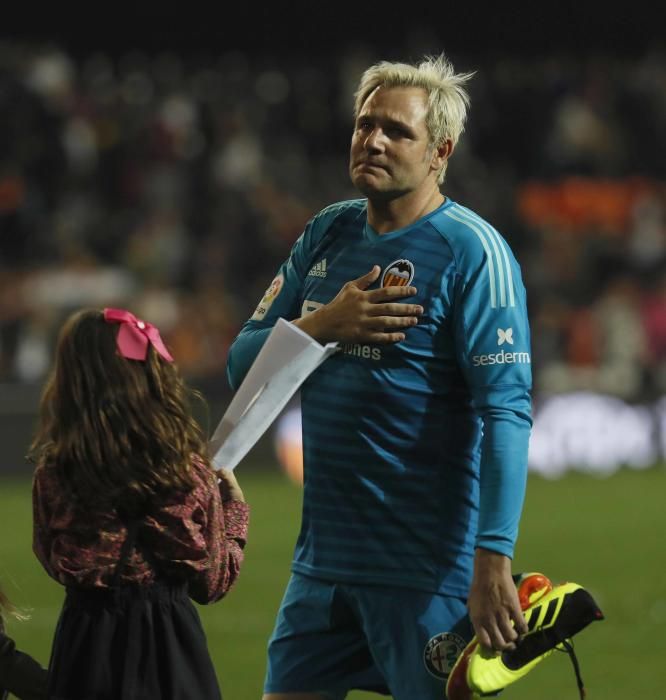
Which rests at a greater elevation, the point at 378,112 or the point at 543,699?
the point at 378,112

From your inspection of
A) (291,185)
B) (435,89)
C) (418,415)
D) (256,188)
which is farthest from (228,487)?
(291,185)

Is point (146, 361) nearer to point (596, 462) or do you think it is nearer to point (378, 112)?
point (378, 112)

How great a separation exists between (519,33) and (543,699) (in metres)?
12.3

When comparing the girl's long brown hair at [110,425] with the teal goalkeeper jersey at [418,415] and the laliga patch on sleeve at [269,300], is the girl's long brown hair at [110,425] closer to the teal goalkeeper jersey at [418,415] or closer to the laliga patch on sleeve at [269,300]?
the teal goalkeeper jersey at [418,415]

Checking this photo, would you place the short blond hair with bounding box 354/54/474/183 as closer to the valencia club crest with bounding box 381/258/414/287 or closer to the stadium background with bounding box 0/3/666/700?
the valencia club crest with bounding box 381/258/414/287

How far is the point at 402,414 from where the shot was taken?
3676 millimetres

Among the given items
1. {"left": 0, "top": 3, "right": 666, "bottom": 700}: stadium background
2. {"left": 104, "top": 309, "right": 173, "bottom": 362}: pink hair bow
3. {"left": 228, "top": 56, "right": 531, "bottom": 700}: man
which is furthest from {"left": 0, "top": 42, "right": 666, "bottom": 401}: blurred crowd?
{"left": 104, "top": 309, "right": 173, "bottom": 362}: pink hair bow

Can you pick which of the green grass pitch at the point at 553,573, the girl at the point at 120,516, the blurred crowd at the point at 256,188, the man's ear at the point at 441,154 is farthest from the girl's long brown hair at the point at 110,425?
the blurred crowd at the point at 256,188

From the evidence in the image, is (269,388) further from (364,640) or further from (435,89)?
(435,89)

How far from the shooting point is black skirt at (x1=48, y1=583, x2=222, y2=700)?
3324 mm

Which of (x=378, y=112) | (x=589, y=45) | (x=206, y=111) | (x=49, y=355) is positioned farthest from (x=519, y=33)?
(x=378, y=112)

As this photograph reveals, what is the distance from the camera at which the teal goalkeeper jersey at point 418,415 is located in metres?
3.58

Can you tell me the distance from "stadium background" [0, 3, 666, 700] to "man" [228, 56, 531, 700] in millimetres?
7607

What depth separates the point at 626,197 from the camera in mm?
17469
